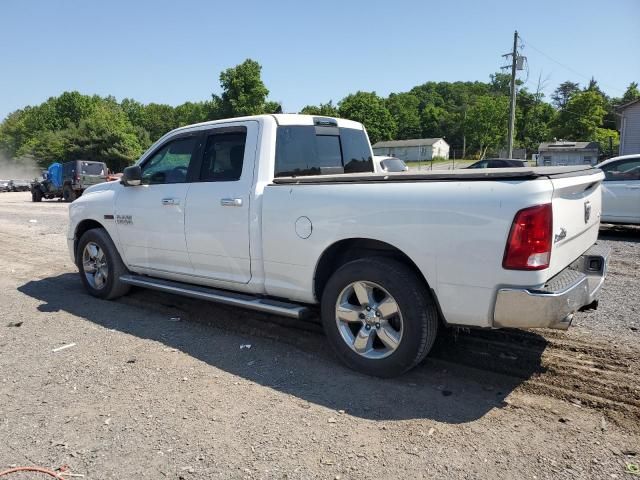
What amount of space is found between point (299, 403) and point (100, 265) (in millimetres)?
3761

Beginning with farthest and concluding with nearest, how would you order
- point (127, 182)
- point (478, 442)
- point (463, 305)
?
point (127, 182) → point (463, 305) → point (478, 442)

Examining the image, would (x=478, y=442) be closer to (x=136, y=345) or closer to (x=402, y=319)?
(x=402, y=319)

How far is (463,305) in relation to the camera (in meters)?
3.31

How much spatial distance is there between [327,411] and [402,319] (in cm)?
83

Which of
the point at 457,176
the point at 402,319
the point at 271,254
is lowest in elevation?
the point at 402,319

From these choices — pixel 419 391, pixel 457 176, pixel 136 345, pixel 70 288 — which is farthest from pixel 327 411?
pixel 70 288

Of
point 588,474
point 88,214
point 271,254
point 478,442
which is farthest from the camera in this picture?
A: point 88,214

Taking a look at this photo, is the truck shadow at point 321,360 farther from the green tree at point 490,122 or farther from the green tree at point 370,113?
the green tree at point 370,113

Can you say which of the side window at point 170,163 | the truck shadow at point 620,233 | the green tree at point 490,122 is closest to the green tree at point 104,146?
the green tree at point 490,122

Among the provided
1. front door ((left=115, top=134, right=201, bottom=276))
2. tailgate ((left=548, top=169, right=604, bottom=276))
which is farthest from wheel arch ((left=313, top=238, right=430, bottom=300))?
front door ((left=115, top=134, right=201, bottom=276))

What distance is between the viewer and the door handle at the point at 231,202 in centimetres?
444

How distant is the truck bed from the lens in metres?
3.14

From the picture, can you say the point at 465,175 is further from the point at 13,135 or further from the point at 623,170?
the point at 13,135

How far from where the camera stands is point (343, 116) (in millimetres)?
92375
